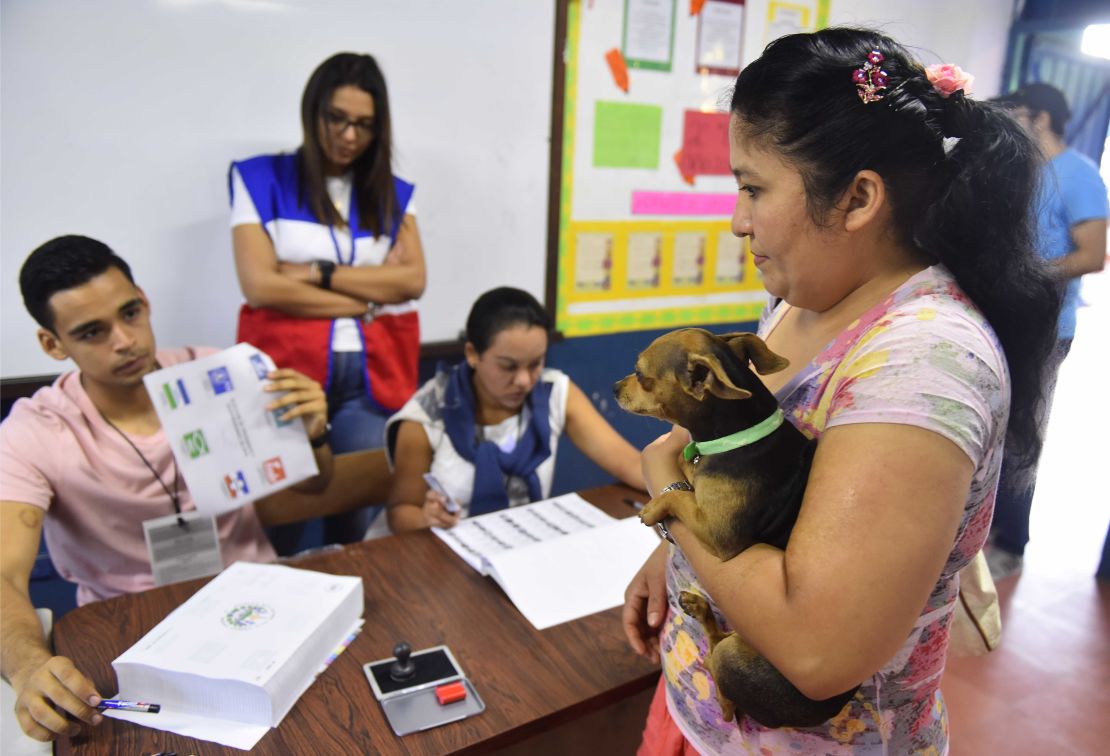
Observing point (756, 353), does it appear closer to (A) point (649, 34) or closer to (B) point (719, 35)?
(A) point (649, 34)

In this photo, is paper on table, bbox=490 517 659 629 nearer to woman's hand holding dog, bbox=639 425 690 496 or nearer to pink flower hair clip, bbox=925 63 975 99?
woman's hand holding dog, bbox=639 425 690 496

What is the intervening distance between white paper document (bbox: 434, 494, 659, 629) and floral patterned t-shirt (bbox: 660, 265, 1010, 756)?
0.46 metres

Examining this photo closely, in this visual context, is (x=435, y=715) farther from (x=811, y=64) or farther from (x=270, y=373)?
(x=811, y=64)

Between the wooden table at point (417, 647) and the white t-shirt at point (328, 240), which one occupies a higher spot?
the white t-shirt at point (328, 240)

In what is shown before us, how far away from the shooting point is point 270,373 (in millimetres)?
1704

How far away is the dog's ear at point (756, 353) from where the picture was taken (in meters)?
0.89

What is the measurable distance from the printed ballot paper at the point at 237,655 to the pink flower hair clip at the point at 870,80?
112 cm

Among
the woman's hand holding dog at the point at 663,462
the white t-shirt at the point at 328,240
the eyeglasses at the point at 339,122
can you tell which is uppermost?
the eyeglasses at the point at 339,122

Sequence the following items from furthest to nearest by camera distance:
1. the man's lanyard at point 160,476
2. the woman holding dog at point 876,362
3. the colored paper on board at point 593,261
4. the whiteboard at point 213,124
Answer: the colored paper on board at point 593,261 < the whiteboard at point 213,124 < the man's lanyard at point 160,476 < the woman holding dog at point 876,362

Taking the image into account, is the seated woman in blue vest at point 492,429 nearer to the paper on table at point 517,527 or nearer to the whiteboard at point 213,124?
the paper on table at point 517,527

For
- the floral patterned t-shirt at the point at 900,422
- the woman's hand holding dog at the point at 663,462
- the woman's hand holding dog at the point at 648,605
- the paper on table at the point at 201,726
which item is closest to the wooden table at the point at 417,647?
the paper on table at the point at 201,726

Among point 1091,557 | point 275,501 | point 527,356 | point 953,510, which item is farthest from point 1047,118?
point 275,501

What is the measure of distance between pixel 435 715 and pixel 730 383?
75 centimetres

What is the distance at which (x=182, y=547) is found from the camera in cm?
163
